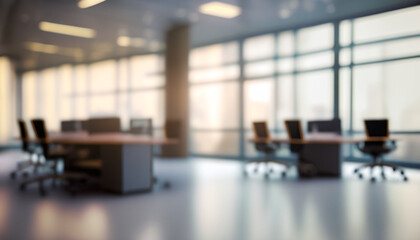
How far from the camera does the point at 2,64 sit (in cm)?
1430

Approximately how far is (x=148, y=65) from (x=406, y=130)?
8639 millimetres

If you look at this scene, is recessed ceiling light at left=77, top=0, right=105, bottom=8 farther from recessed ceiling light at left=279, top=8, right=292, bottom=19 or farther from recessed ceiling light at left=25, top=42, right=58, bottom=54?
recessed ceiling light at left=25, top=42, right=58, bottom=54

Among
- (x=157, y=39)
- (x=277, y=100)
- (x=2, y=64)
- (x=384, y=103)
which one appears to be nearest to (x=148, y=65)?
(x=157, y=39)

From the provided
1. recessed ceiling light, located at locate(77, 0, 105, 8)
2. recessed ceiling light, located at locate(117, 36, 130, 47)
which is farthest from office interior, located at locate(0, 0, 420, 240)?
recessed ceiling light, located at locate(117, 36, 130, 47)

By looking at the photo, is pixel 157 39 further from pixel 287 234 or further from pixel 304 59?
pixel 287 234

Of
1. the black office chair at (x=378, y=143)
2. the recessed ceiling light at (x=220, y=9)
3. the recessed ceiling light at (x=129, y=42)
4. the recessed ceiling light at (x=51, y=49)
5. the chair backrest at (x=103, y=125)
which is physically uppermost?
the recessed ceiling light at (x=220, y=9)

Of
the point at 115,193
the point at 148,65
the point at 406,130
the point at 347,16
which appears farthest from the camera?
the point at 148,65

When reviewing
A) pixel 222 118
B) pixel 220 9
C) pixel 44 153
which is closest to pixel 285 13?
pixel 220 9

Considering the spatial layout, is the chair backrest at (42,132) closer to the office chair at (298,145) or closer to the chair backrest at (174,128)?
the office chair at (298,145)

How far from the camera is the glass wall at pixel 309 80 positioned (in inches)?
315

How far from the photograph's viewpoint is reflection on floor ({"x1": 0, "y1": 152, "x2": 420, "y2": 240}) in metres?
3.11

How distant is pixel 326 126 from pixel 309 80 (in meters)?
2.72

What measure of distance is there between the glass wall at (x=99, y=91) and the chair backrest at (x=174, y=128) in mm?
1617

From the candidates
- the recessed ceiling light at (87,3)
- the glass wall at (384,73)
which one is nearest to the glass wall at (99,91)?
the recessed ceiling light at (87,3)
